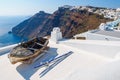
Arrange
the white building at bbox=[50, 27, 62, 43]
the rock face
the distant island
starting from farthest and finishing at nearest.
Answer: the rock face
the distant island
the white building at bbox=[50, 27, 62, 43]

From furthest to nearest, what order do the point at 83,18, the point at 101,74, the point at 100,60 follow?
the point at 83,18 < the point at 100,60 < the point at 101,74

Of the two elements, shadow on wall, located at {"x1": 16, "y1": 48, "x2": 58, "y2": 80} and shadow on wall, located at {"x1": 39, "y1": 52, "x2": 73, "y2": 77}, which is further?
shadow on wall, located at {"x1": 16, "y1": 48, "x2": 58, "y2": 80}

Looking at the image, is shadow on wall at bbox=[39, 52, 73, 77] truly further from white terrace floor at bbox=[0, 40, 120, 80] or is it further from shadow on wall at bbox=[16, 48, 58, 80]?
shadow on wall at bbox=[16, 48, 58, 80]

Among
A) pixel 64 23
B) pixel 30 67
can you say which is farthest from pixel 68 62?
pixel 64 23

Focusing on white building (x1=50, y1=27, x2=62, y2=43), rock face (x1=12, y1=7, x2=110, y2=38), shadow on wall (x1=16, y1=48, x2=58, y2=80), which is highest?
white building (x1=50, y1=27, x2=62, y2=43)

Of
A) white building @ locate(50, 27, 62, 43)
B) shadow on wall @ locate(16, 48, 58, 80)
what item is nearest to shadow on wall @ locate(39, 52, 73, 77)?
shadow on wall @ locate(16, 48, 58, 80)

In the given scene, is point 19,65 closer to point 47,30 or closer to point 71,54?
point 71,54

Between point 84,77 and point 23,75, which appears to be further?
point 23,75

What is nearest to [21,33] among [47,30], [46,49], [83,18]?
[47,30]
